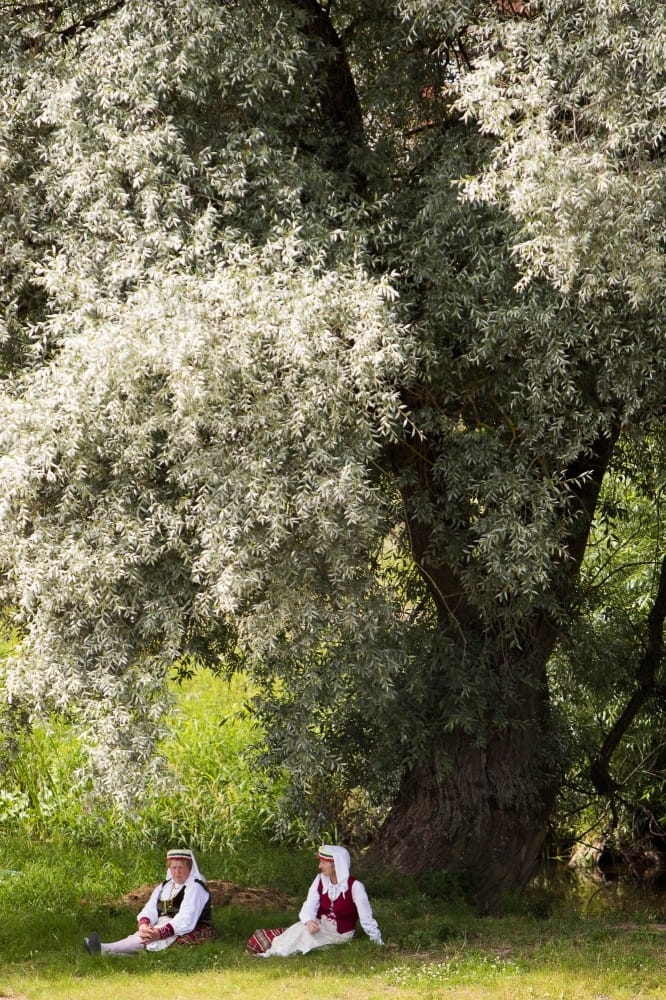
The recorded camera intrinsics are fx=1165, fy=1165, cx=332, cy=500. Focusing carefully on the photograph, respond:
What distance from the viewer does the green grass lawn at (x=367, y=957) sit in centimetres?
740

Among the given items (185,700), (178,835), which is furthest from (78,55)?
(185,700)

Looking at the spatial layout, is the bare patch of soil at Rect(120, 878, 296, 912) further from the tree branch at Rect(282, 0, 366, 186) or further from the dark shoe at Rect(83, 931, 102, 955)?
the tree branch at Rect(282, 0, 366, 186)

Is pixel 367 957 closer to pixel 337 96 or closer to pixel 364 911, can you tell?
pixel 364 911

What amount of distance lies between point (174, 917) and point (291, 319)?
4546mm

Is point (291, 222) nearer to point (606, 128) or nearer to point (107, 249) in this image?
point (107, 249)

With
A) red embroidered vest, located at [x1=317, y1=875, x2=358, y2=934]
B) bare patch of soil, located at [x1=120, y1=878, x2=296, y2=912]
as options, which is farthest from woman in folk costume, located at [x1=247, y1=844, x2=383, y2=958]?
bare patch of soil, located at [x1=120, y1=878, x2=296, y2=912]

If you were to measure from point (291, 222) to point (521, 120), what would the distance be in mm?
1685

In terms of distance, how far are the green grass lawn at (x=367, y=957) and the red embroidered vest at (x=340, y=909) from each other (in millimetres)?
162

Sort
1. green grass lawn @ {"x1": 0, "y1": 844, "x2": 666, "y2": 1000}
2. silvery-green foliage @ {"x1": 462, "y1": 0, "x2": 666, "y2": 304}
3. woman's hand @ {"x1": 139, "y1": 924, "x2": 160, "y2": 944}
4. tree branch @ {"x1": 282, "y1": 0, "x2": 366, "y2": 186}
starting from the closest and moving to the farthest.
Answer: silvery-green foliage @ {"x1": 462, "y1": 0, "x2": 666, "y2": 304} → green grass lawn @ {"x1": 0, "y1": 844, "x2": 666, "y2": 1000} → woman's hand @ {"x1": 139, "y1": 924, "x2": 160, "y2": 944} → tree branch @ {"x1": 282, "y1": 0, "x2": 366, "y2": 186}

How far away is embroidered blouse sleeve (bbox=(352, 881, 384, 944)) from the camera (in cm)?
834

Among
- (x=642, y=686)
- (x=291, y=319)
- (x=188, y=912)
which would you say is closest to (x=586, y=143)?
(x=291, y=319)

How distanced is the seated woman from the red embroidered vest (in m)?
0.86

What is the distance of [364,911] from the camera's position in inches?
329

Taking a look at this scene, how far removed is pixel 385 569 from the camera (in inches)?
395
